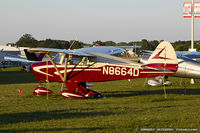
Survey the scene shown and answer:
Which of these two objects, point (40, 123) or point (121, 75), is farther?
point (121, 75)

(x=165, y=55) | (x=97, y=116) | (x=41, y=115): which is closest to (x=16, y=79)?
(x=165, y=55)

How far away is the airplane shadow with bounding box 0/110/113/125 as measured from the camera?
8984 millimetres

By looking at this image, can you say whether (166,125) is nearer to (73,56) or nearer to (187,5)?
(73,56)

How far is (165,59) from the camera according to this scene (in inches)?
559

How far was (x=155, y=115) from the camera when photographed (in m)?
9.69

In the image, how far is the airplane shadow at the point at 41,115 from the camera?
8984 mm

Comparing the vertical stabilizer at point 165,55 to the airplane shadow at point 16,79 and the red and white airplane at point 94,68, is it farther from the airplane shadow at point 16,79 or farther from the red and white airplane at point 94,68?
the airplane shadow at point 16,79

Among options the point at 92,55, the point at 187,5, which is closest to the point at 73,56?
the point at 92,55

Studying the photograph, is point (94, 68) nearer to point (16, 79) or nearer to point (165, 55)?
point (165, 55)

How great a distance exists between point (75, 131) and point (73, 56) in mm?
7464

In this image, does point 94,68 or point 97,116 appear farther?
point 94,68

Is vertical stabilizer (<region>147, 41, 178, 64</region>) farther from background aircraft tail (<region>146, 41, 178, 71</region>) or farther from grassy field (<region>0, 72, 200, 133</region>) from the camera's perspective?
grassy field (<region>0, 72, 200, 133</region>)

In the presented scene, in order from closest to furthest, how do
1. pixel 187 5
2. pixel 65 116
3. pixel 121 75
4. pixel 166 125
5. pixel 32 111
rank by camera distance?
pixel 166 125 → pixel 65 116 → pixel 32 111 → pixel 121 75 → pixel 187 5

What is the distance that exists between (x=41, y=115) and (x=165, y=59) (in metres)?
6.62
